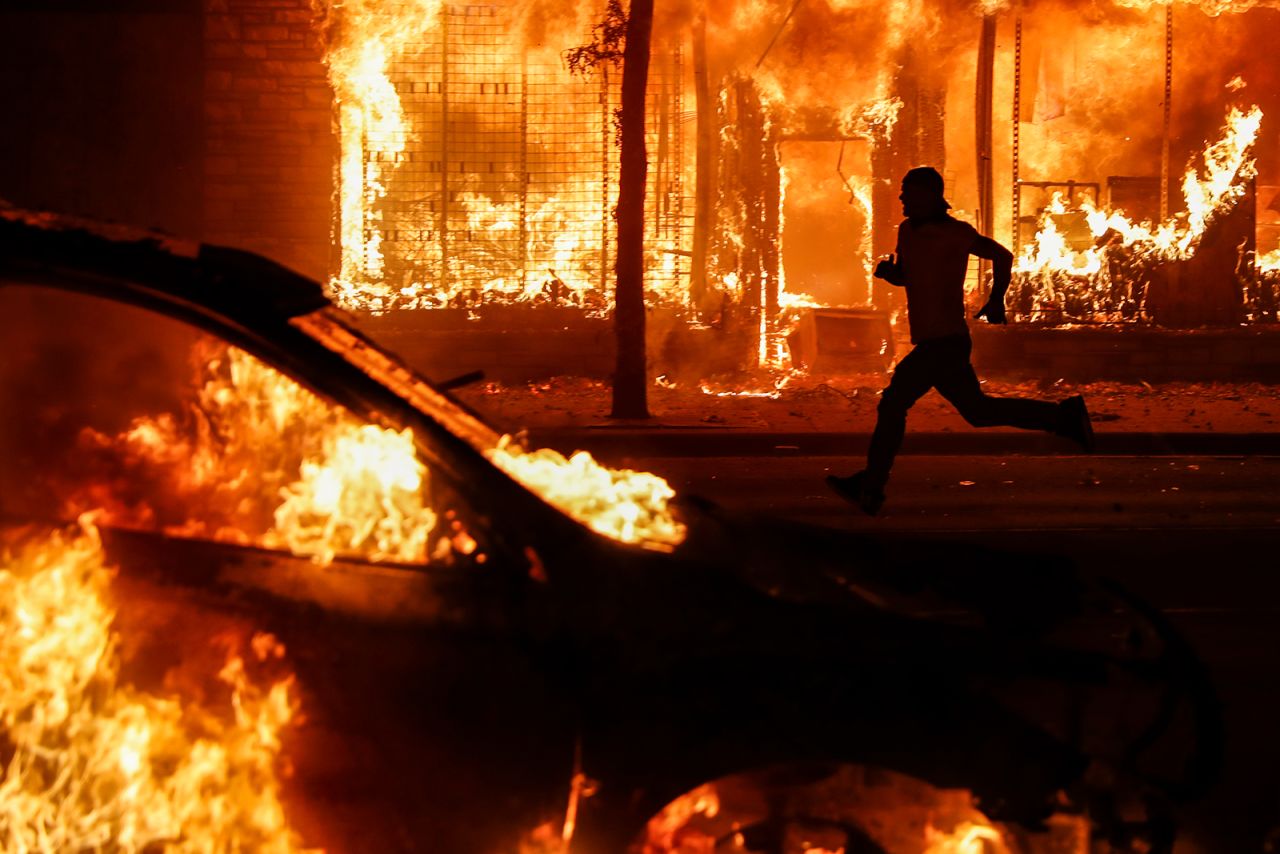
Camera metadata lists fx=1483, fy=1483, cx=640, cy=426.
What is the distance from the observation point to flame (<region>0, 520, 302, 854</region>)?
2.91 metres

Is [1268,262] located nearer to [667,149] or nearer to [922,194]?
[667,149]

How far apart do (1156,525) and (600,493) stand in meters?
6.46

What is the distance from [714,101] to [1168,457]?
8.14 m

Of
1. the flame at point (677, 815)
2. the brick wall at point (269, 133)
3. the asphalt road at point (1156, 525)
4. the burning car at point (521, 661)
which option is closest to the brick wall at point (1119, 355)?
the asphalt road at point (1156, 525)

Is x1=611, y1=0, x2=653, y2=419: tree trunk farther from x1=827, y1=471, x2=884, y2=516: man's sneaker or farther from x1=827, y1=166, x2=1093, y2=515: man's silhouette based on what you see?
x1=827, y1=166, x2=1093, y2=515: man's silhouette

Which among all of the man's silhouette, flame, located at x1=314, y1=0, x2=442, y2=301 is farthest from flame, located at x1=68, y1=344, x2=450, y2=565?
flame, located at x1=314, y1=0, x2=442, y2=301

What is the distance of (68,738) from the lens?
2916mm

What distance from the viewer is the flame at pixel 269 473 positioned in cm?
304

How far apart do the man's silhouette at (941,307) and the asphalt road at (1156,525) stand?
75cm

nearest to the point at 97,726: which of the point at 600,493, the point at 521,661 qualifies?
the point at 521,661

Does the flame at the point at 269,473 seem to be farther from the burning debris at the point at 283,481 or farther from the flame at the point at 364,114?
the flame at the point at 364,114

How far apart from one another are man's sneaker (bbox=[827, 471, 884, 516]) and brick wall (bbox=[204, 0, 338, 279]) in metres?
10.4

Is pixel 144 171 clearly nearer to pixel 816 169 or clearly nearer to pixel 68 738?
pixel 816 169

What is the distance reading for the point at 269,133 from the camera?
1798 cm
